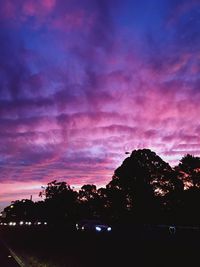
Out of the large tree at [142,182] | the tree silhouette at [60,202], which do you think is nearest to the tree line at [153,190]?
the large tree at [142,182]

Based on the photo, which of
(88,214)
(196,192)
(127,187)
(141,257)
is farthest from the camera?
(88,214)

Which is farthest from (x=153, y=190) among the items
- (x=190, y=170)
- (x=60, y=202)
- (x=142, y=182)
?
(x=60, y=202)

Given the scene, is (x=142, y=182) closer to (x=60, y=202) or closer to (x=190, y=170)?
(x=190, y=170)

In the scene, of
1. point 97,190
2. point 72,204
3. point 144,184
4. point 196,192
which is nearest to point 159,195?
point 144,184

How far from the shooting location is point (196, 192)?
2506 inches

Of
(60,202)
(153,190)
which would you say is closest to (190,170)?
(153,190)

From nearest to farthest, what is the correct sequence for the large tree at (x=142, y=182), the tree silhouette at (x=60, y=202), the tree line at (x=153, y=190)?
1. the tree line at (x=153, y=190)
2. the large tree at (x=142, y=182)
3. the tree silhouette at (x=60, y=202)

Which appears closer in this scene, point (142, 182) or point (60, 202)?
point (142, 182)

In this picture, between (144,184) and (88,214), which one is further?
(88,214)

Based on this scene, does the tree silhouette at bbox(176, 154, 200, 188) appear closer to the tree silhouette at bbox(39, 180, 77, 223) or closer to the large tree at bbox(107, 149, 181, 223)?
the large tree at bbox(107, 149, 181, 223)

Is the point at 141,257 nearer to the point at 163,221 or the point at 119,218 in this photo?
the point at 163,221

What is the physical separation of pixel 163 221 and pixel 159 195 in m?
6.54

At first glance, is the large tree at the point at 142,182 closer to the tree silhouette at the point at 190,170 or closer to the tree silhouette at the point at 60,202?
the tree silhouette at the point at 190,170

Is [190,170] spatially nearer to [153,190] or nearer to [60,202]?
[153,190]
